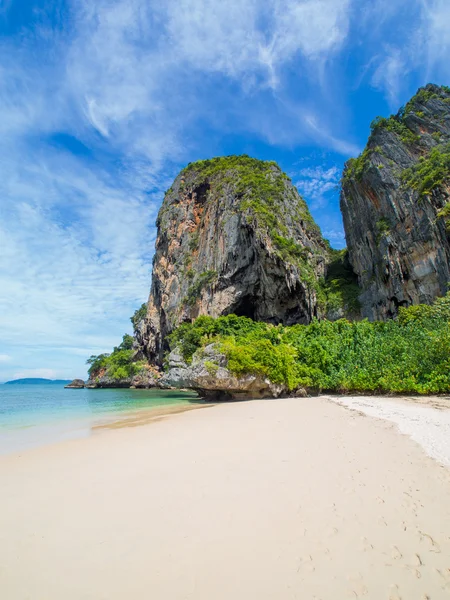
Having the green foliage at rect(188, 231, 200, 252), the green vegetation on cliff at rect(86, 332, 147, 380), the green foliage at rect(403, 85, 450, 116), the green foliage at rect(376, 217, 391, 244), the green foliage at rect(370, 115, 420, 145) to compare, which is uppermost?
the green foliage at rect(403, 85, 450, 116)

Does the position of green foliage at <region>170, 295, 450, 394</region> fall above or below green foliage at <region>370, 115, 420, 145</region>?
below

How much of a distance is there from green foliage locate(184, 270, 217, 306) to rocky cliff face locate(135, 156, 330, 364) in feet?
0.50

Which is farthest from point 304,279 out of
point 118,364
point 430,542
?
point 118,364

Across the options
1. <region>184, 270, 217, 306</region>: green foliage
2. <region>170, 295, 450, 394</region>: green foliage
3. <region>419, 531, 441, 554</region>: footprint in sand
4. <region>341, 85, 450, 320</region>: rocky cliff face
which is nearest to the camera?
<region>419, 531, 441, 554</region>: footprint in sand

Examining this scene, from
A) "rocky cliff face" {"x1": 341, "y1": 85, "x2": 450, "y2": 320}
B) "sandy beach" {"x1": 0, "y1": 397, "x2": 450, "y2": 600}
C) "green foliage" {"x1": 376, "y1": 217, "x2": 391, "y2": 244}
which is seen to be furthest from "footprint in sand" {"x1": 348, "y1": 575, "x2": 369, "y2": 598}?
"green foliage" {"x1": 376, "y1": 217, "x2": 391, "y2": 244}

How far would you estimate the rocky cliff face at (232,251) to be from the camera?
38531mm

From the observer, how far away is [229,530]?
11.0 ft

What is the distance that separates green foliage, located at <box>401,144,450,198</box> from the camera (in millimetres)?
28391

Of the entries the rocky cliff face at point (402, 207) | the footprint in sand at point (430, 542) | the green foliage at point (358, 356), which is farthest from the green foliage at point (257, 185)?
the footprint in sand at point (430, 542)

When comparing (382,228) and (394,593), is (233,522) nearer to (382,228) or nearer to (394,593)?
(394,593)

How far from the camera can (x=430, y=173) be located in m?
29.1

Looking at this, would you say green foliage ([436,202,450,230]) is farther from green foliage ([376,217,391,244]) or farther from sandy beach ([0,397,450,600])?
sandy beach ([0,397,450,600])

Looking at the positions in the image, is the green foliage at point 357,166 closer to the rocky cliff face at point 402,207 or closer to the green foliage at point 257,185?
the rocky cliff face at point 402,207

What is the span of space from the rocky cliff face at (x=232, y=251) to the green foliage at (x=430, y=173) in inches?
560
